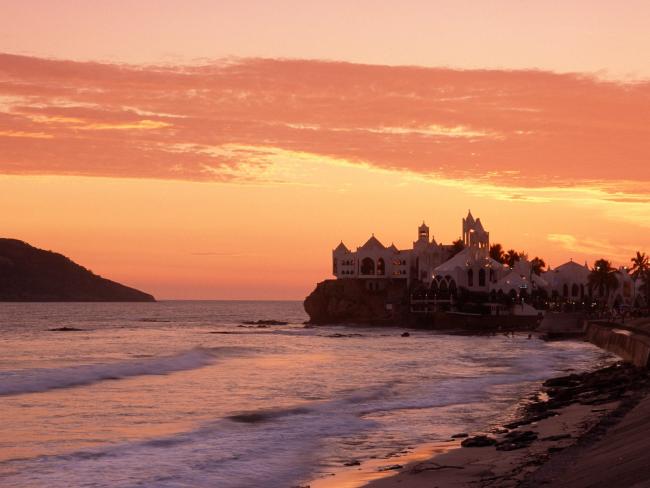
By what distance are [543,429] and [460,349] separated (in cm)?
6605

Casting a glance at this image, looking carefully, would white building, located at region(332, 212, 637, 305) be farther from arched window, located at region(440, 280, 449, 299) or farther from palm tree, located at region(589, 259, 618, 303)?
palm tree, located at region(589, 259, 618, 303)

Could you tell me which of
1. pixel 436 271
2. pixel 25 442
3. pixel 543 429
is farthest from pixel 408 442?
pixel 436 271

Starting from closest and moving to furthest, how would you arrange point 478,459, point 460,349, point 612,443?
point 612,443, point 478,459, point 460,349

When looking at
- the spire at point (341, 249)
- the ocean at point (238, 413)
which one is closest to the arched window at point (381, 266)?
the spire at point (341, 249)

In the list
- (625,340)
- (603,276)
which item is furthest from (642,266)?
(625,340)

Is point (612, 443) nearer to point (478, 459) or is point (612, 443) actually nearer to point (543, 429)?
point (478, 459)

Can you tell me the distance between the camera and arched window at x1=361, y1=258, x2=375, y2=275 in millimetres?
190625

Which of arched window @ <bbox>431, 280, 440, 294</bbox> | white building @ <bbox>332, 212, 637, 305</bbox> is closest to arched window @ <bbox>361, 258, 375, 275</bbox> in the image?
white building @ <bbox>332, 212, 637, 305</bbox>

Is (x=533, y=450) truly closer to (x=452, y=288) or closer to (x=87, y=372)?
(x=87, y=372)

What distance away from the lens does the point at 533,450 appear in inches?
1008

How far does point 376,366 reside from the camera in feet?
227

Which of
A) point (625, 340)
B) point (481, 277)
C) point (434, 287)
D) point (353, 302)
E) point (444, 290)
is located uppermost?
point (481, 277)

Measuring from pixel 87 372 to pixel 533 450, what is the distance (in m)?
42.4

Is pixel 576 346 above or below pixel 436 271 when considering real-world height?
below
